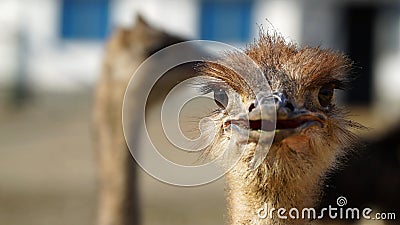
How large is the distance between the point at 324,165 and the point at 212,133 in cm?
31

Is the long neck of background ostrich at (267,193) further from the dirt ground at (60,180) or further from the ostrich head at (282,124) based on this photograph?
the dirt ground at (60,180)

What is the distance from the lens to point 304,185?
8.56ft

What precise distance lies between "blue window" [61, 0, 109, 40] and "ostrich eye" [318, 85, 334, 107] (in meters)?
13.5

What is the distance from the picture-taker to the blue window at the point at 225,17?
50.4 ft

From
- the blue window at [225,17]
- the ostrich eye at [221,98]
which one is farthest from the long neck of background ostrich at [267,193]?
the blue window at [225,17]

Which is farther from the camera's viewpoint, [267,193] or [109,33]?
[109,33]

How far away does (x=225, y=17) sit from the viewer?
15.5 metres

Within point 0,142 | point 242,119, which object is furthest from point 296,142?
point 0,142

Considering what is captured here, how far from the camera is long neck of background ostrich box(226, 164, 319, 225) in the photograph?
8.29 ft

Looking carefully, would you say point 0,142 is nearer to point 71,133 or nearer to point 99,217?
point 71,133

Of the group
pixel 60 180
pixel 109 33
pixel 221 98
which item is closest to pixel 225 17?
pixel 109 33

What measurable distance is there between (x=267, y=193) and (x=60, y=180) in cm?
700

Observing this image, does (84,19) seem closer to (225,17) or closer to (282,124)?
(225,17)

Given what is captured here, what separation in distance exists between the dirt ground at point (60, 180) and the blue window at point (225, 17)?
2203mm
